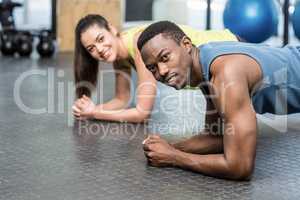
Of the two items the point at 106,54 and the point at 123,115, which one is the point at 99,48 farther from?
the point at 123,115

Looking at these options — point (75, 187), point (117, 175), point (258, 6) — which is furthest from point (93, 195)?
point (258, 6)

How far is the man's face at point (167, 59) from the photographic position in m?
1.57

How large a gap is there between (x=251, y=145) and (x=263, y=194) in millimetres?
141

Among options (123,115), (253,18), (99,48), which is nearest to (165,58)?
(99,48)

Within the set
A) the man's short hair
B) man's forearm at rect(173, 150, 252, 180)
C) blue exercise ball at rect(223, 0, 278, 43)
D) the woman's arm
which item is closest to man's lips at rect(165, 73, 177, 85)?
the man's short hair

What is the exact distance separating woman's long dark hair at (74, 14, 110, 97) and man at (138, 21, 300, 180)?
26.0 inches

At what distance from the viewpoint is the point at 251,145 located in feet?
5.01

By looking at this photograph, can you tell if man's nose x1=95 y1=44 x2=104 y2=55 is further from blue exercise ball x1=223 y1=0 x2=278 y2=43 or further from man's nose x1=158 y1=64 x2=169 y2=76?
A: blue exercise ball x1=223 y1=0 x2=278 y2=43

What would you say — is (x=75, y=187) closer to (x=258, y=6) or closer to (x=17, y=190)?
(x=17, y=190)

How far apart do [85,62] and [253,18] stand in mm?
2021

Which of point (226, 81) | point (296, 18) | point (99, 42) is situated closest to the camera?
point (226, 81)

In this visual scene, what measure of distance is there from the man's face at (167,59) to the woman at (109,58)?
0.63m

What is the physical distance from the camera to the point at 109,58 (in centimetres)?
228

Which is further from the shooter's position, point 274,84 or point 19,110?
point 19,110
